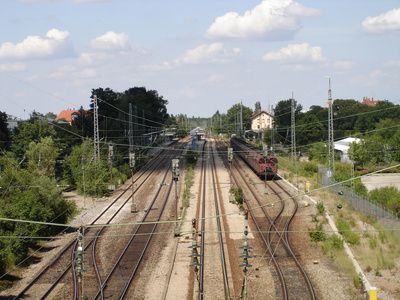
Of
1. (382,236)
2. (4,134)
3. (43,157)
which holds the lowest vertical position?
(382,236)

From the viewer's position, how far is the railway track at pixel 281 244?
1895 cm

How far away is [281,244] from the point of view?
1005 inches

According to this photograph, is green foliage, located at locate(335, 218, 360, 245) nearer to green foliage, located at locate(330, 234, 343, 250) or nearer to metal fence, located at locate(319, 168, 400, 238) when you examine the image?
green foliage, located at locate(330, 234, 343, 250)

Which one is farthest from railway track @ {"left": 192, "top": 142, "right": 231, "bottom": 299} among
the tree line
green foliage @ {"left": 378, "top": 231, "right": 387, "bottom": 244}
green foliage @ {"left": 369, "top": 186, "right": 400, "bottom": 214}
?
green foliage @ {"left": 369, "top": 186, "right": 400, "bottom": 214}

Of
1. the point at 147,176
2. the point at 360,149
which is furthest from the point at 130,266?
the point at 360,149

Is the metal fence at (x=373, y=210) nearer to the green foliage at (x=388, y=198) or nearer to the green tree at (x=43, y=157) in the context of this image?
the green foliage at (x=388, y=198)

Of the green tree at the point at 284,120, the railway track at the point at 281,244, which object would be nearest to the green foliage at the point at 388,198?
the railway track at the point at 281,244

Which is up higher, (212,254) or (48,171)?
(48,171)

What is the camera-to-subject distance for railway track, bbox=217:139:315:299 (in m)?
19.0

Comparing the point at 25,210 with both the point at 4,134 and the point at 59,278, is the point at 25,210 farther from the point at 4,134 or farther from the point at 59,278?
the point at 4,134

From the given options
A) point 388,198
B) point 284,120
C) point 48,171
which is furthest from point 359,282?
point 284,120

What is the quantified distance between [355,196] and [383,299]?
14.3m

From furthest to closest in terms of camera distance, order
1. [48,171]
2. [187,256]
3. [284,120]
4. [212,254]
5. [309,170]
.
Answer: [284,120] < [309,170] < [48,171] < [212,254] < [187,256]

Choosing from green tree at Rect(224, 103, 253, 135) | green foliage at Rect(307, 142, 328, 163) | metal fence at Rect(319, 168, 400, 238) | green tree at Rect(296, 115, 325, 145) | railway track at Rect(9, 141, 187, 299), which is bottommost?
railway track at Rect(9, 141, 187, 299)
